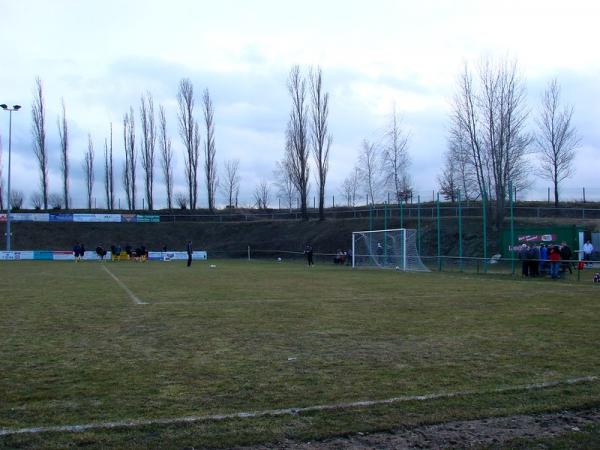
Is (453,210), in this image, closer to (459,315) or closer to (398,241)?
(398,241)

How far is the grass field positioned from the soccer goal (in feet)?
60.3

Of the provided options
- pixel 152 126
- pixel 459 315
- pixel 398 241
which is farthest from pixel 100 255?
pixel 459 315

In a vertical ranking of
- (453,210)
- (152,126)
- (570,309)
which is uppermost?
(152,126)

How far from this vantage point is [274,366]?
727 centimetres

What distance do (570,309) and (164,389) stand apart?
10.1 m

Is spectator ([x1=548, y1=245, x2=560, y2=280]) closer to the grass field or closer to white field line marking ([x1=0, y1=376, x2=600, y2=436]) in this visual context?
the grass field

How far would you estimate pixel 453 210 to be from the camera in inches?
1918

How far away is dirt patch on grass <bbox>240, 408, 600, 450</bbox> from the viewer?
4.56m

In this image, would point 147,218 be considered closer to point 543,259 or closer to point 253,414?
point 543,259

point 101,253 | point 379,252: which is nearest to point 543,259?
point 379,252

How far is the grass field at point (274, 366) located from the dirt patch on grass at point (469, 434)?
0.15 meters

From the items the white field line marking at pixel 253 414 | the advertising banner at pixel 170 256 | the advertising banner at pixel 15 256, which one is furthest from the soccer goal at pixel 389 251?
the advertising banner at pixel 15 256

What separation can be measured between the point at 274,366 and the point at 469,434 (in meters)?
2.99

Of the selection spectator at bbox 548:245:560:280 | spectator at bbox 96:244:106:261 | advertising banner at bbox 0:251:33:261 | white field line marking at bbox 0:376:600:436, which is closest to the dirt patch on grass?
white field line marking at bbox 0:376:600:436
